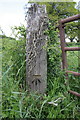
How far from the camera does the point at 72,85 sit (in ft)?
6.91

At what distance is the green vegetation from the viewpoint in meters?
1.61

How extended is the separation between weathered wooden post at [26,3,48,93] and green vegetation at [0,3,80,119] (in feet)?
0.28

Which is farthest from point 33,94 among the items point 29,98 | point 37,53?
point 37,53

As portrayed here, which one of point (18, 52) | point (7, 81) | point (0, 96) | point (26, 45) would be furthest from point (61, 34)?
point (0, 96)

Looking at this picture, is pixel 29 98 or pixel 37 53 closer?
pixel 29 98

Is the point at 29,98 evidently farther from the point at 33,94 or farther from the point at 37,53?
the point at 37,53

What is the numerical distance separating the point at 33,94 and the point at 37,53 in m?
0.55

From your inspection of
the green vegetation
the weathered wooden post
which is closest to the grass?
the green vegetation

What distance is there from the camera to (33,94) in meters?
1.85

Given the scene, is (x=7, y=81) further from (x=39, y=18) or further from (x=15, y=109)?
(x=39, y=18)

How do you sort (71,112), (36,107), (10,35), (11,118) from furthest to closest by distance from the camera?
(10,35)
(71,112)
(36,107)
(11,118)

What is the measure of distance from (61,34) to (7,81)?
1.04m

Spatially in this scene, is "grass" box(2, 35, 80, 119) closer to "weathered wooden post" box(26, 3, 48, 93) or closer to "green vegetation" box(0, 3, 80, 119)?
"green vegetation" box(0, 3, 80, 119)

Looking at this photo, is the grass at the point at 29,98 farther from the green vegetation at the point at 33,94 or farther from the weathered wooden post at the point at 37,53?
the weathered wooden post at the point at 37,53
